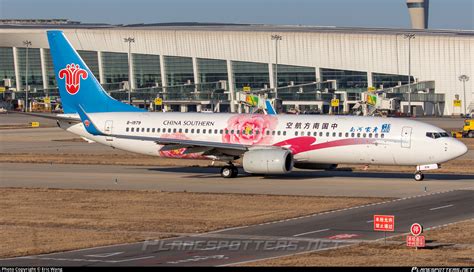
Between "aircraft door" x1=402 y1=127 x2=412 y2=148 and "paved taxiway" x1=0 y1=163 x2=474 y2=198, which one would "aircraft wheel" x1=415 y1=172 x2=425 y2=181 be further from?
"aircraft door" x1=402 y1=127 x2=412 y2=148

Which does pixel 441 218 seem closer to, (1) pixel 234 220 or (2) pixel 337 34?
(1) pixel 234 220

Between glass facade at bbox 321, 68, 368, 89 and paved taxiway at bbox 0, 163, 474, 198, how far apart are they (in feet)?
407

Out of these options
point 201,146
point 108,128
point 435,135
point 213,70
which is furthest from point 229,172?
point 213,70

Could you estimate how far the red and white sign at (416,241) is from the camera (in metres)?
32.9

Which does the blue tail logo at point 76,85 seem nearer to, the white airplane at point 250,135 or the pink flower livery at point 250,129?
the white airplane at point 250,135

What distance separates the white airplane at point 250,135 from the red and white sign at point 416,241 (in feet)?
74.9

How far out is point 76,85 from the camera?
64.4 metres

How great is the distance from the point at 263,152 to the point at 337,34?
425ft

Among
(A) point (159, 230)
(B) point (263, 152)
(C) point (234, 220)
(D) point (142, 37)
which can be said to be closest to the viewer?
(A) point (159, 230)

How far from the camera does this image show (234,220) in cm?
4078

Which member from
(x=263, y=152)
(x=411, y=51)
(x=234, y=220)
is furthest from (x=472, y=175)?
(x=411, y=51)

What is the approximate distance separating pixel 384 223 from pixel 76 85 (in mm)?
34343

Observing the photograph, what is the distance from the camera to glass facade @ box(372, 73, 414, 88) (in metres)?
183

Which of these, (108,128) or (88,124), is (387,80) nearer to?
(108,128)
